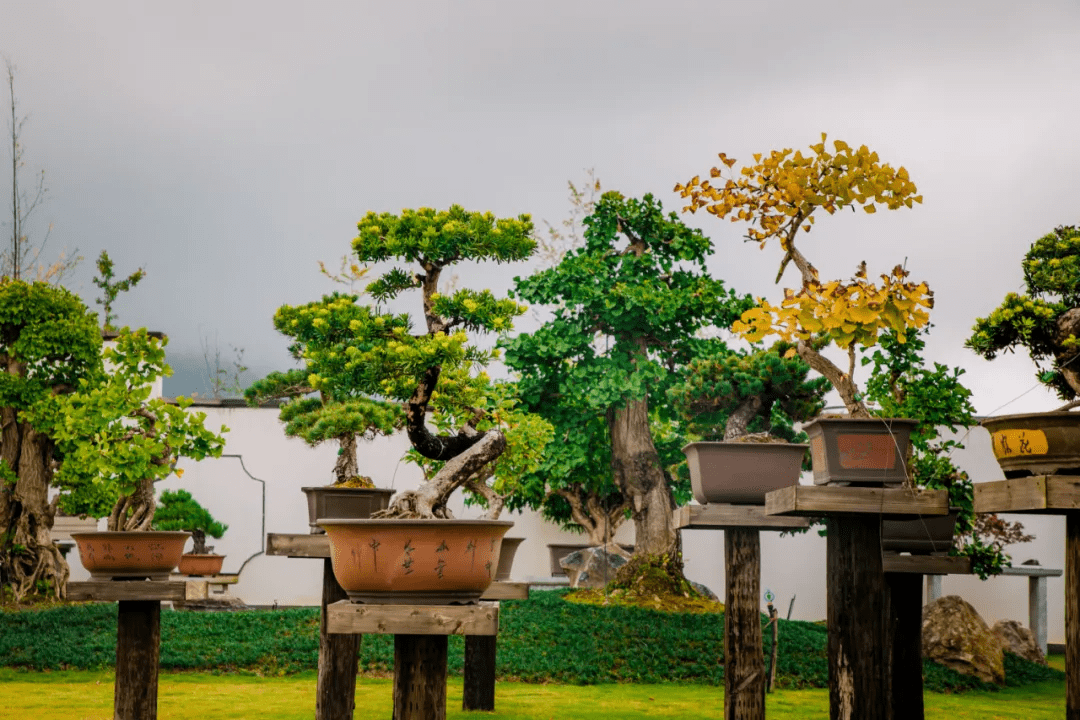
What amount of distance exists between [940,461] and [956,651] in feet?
10.5

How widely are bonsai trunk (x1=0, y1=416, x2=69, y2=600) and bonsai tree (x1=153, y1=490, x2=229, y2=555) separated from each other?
2387mm

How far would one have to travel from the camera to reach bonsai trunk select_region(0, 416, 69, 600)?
34.4ft

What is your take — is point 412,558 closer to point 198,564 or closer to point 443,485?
point 443,485

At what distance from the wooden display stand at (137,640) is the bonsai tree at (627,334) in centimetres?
578

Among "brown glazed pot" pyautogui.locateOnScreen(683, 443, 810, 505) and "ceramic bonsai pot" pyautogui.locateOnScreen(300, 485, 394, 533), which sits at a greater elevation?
"brown glazed pot" pyautogui.locateOnScreen(683, 443, 810, 505)

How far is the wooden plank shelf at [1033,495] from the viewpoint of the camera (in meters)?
3.51

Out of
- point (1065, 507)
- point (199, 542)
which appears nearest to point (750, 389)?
point (1065, 507)

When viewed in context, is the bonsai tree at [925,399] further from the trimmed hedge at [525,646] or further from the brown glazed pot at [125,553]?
the brown glazed pot at [125,553]

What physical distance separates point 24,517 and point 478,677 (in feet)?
20.6

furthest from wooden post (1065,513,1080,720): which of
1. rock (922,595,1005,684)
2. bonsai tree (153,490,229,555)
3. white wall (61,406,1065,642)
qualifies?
white wall (61,406,1065,642)

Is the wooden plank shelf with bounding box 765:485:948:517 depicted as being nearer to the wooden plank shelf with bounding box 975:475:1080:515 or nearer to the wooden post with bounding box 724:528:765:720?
the wooden plank shelf with bounding box 975:475:1080:515

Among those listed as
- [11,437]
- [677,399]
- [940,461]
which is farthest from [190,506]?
[940,461]

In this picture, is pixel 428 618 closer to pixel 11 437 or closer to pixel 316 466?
pixel 11 437

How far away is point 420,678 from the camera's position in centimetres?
300
